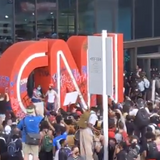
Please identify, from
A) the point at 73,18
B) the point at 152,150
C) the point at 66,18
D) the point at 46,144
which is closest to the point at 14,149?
the point at 46,144

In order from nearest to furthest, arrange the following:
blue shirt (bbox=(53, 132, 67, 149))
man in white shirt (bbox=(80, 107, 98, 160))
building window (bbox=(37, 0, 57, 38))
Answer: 1. blue shirt (bbox=(53, 132, 67, 149))
2. man in white shirt (bbox=(80, 107, 98, 160))
3. building window (bbox=(37, 0, 57, 38))

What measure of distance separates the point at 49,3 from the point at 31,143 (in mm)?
11676

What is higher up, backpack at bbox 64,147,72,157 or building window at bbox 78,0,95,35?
building window at bbox 78,0,95,35

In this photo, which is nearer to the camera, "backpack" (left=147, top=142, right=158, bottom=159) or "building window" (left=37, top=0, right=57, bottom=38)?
"backpack" (left=147, top=142, right=158, bottom=159)

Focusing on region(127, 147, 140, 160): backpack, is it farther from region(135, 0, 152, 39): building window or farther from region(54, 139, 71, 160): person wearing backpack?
region(135, 0, 152, 39): building window

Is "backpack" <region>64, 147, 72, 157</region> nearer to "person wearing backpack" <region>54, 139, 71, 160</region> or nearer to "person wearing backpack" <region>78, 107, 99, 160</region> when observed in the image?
"person wearing backpack" <region>54, 139, 71, 160</region>

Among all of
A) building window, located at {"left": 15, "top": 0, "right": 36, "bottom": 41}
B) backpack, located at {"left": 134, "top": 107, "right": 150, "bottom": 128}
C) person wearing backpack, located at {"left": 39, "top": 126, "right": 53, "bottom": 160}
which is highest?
building window, located at {"left": 15, "top": 0, "right": 36, "bottom": 41}

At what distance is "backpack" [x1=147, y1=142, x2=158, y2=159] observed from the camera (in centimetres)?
1092

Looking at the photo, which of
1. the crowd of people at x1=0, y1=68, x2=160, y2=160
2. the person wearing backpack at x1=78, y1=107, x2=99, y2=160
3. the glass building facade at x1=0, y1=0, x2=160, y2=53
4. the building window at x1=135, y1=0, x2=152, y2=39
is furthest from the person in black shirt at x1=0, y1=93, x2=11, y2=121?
the building window at x1=135, y1=0, x2=152, y2=39

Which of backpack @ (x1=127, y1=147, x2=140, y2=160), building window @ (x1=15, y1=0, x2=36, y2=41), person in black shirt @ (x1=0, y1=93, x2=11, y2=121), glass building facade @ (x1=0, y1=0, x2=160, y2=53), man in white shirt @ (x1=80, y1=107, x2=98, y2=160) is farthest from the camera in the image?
building window @ (x1=15, y1=0, x2=36, y2=41)

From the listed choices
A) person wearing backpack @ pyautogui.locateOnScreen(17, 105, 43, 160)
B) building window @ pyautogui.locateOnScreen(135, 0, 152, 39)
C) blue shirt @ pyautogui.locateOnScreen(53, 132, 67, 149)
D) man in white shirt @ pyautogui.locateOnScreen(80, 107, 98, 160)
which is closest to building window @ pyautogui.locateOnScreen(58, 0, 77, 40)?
building window @ pyautogui.locateOnScreen(135, 0, 152, 39)

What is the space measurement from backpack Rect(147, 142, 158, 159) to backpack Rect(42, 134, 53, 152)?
6.90 ft

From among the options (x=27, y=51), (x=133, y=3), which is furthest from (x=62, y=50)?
(x=133, y=3)

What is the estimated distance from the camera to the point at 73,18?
23.8 meters
